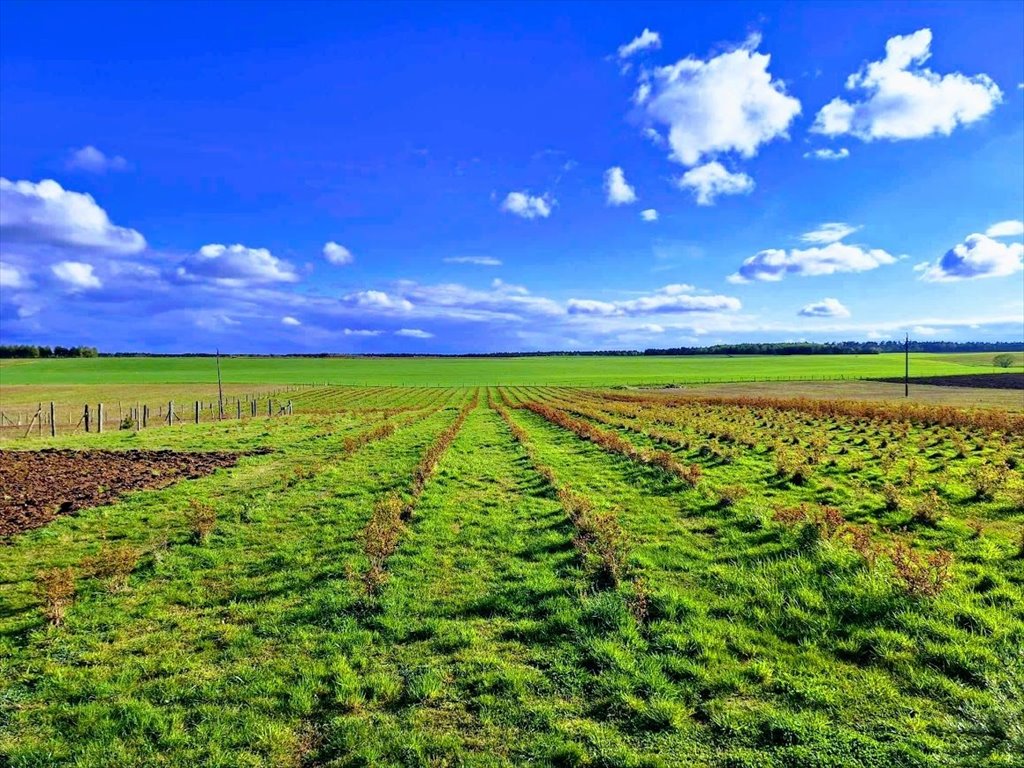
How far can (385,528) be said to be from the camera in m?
11.1

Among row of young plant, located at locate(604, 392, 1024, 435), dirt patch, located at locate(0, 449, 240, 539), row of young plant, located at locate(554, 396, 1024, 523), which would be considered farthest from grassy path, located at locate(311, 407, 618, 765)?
row of young plant, located at locate(604, 392, 1024, 435)

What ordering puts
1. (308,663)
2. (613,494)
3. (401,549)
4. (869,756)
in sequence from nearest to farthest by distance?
(869,756)
(308,663)
(401,549)
(613,494)

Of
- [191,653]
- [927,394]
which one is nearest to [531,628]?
[191,653]

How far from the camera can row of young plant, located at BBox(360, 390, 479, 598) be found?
8.73m

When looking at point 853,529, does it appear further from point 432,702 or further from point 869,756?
point 432,702

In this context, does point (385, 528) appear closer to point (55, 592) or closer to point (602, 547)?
point (602, 547)

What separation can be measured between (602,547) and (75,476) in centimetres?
1840

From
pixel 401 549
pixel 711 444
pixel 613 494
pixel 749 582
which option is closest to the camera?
pixel 749 582

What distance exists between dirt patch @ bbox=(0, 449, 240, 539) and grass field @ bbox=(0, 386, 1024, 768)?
3.53 ft

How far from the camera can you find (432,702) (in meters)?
5.54

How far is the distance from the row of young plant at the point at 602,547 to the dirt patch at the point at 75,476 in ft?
40.8

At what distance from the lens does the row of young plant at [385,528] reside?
873cm

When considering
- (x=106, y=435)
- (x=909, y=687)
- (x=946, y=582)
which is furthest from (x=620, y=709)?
(x=106, y=435)

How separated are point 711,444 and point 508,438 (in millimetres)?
9863
